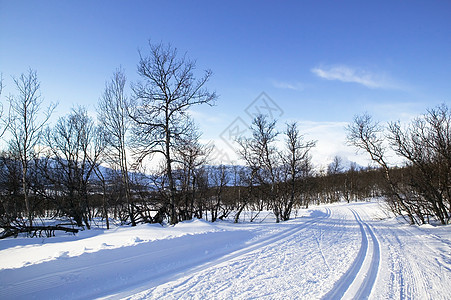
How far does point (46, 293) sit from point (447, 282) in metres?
8.16

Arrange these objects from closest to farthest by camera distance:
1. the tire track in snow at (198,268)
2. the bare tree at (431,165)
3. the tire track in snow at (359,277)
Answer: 1. the tire track in snow at (359,277)
2. the tire track in snow at (198,268)
3. the bare tree at (431,165)

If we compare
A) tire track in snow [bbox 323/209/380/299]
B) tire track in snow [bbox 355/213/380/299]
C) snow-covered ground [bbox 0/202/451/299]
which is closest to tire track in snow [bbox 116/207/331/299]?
snow-covered ground [bbox 0/202/451/299]

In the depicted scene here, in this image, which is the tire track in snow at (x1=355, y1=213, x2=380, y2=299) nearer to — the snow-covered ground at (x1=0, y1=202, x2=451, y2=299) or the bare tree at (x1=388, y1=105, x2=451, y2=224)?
the snow-covered ground at (x1=0, y1=202, x2=451, y2=299)

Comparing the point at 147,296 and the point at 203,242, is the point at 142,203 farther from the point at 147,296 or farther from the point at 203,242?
the point at 147,296

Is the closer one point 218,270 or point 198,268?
point 218,270

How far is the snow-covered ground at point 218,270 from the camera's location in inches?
151

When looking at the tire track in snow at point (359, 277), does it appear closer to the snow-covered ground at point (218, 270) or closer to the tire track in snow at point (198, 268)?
the snow-covered ground at point (218, 270)

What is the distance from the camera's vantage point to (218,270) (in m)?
4.95

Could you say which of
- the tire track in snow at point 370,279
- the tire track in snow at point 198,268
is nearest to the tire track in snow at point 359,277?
the tire track in snow at point 370,279

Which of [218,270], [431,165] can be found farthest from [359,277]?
[431,165]

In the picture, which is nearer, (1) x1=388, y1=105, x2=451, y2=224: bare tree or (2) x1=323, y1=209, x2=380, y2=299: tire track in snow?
(2) x1=323, y1=209, x2=380, y2=299: tire track in snow

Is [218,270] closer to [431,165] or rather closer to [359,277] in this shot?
[359,277]

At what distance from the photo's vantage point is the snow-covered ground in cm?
385

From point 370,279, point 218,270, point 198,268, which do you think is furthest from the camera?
point 198,268
